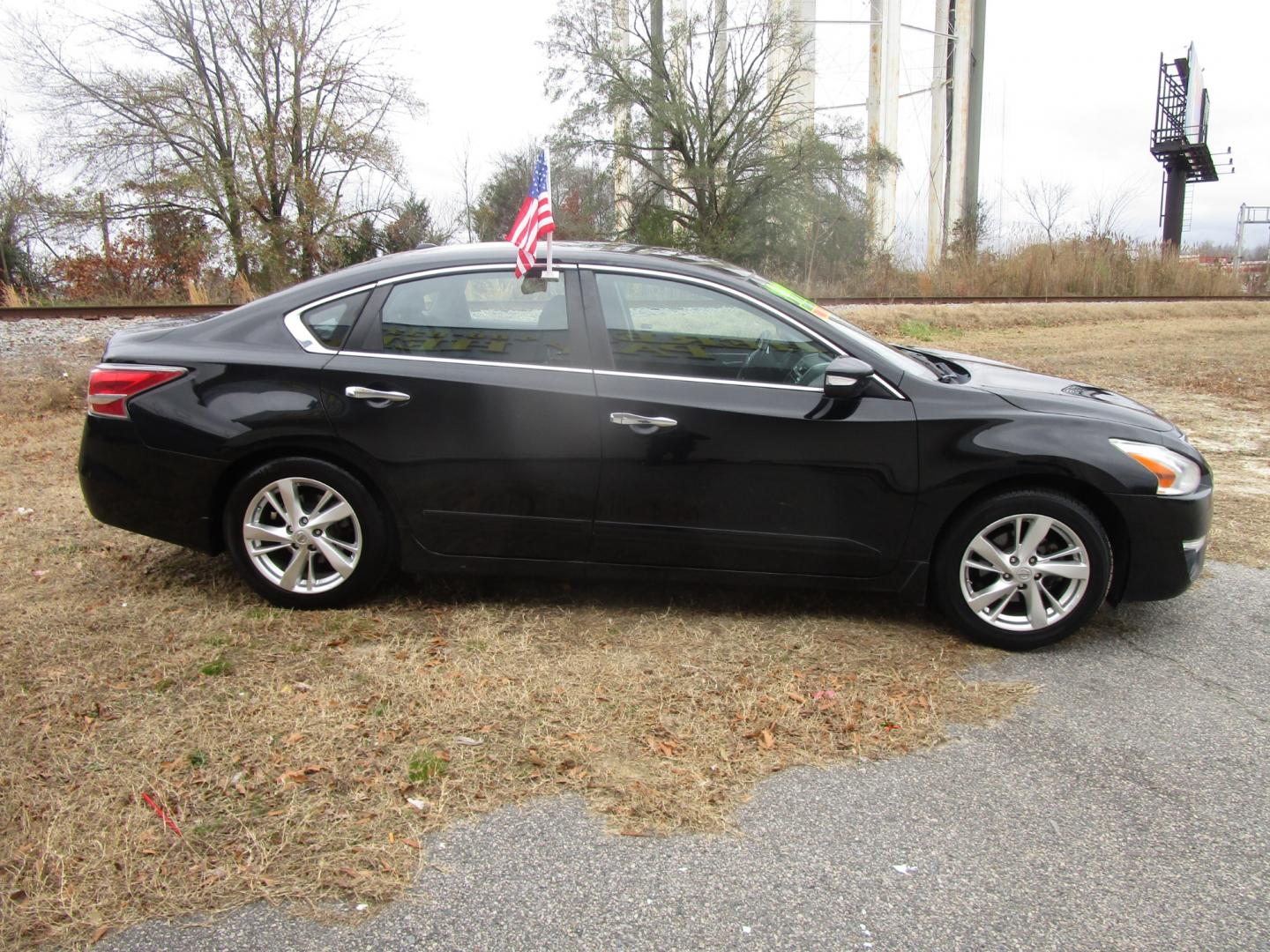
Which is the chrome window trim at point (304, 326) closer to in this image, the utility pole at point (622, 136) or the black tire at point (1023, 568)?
the black tire at point (1023, 568)

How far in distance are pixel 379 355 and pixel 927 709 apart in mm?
2641

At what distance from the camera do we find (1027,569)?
162 inches

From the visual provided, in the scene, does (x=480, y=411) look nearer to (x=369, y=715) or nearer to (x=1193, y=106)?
(x=369, y=715)

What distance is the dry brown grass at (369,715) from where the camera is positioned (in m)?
2.66

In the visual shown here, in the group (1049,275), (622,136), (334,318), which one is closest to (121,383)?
(334,318)

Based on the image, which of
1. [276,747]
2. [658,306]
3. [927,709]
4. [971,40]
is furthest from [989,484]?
[971,40]

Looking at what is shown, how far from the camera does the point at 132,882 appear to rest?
2.54 m

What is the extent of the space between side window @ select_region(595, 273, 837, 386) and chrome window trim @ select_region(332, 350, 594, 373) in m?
0.22

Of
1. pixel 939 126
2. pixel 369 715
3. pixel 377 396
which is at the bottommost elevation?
pixel 369 715

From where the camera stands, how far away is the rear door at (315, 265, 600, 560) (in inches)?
A: 165

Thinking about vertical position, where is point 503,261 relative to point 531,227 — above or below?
below

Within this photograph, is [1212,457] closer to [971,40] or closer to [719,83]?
[719,83]

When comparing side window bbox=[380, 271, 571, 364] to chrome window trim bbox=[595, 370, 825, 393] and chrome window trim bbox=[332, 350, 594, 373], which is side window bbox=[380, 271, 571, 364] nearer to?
chrome window trim bbox=[332, 350, 594, 373]

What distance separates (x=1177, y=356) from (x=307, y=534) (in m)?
13.7
